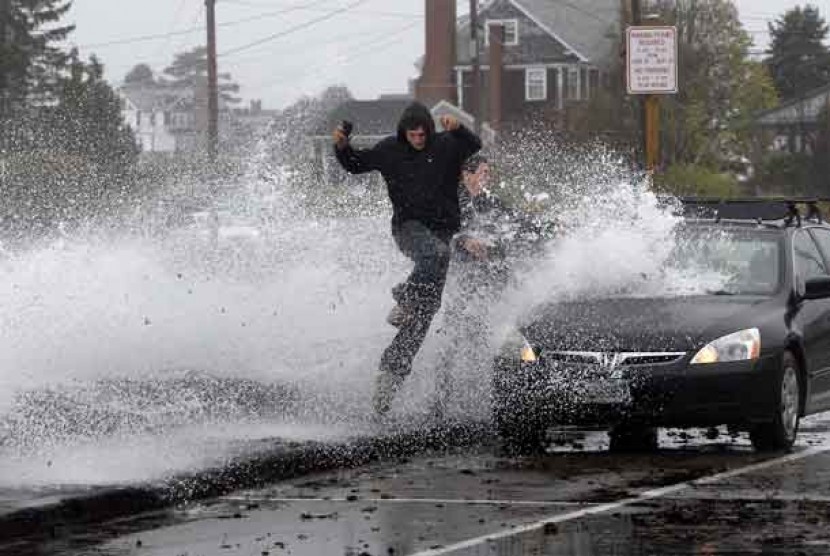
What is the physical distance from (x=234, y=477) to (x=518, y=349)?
236 cm

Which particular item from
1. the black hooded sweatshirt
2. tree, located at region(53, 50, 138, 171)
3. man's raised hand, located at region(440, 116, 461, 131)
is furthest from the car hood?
tree, located at region(53, 50, 138, 171)

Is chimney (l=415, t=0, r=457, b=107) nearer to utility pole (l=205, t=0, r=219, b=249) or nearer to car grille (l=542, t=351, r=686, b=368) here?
utility pole (l=205, t=0, r=219, b=249)

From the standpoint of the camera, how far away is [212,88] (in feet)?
149

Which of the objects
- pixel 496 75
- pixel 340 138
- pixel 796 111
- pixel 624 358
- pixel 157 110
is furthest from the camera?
pixel 157 110

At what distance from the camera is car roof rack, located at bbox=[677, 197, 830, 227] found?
14289 mm

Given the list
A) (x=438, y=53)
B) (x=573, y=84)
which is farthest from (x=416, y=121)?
(x=573, y=84)

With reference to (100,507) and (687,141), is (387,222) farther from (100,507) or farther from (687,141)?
(687,141)

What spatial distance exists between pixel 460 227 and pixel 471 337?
2.37 ft

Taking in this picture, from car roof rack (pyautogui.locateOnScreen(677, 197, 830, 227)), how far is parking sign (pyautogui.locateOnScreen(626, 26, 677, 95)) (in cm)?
1227

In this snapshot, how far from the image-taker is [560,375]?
12.6 m

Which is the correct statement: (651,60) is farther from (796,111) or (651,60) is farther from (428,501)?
(796,111)

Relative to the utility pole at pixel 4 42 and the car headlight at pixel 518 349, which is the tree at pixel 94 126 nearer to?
the utility pole at pixel 4 42

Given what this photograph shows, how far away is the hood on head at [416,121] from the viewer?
13.9 meters

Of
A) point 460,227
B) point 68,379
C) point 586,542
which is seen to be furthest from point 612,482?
point 68,379
